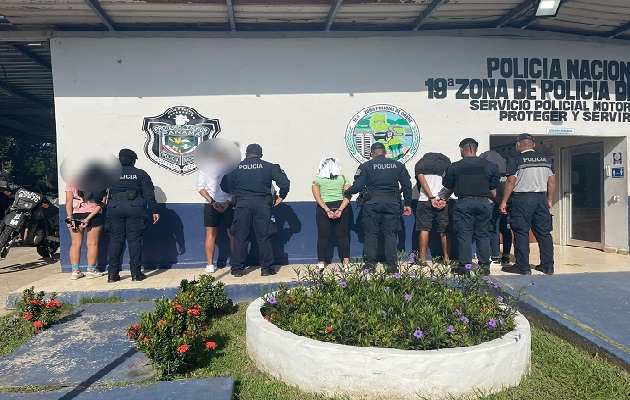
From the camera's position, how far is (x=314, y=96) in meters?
6.88

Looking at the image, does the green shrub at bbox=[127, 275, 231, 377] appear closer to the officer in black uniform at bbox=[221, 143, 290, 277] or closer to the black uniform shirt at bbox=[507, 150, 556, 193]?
the officer in black uniform at bbox=[221, 143, 290, 277]

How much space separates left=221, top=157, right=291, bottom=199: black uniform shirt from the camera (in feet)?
19.5

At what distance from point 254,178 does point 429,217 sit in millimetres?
2556

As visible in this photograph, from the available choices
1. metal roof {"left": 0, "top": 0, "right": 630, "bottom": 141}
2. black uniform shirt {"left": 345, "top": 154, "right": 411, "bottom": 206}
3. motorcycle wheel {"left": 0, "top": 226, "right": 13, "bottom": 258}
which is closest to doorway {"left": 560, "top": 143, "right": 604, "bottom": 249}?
metal roof {"left": 0, "top": 0, "right": 630, "bottom": 141}

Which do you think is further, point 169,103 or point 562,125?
point 562,125

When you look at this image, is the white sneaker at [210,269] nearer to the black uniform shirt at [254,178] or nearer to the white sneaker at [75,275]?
the black uniform shirt at [254,178]

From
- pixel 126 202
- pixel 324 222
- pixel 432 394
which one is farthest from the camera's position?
pixel 324 222

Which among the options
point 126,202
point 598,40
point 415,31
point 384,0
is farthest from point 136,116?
point 598,40

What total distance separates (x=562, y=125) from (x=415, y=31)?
2762mm

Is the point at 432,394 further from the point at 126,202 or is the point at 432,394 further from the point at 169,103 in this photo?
the point at 169,103

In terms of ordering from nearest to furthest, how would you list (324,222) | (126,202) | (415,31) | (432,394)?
(432,394), (126,202), (324,222), (415,31)

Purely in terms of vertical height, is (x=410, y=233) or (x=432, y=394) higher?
(x=410, y=233)

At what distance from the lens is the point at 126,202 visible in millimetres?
5809

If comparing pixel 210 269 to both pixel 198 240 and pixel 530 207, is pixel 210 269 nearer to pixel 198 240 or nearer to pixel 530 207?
pixel 198 240
